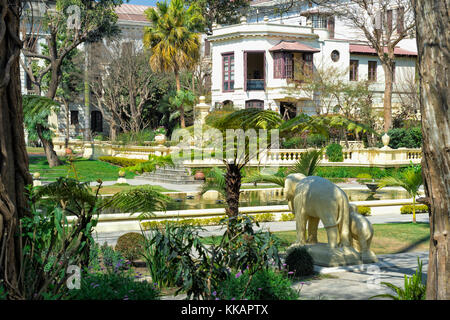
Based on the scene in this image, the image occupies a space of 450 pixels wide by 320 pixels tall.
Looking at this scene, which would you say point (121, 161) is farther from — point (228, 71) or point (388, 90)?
point (388, 90)

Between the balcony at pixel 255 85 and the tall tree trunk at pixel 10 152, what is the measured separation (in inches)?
1446

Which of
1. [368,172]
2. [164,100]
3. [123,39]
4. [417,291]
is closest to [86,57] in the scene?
[123,39]

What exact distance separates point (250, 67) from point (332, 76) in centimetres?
839

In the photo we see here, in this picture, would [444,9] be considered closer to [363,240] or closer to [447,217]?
[447,217]

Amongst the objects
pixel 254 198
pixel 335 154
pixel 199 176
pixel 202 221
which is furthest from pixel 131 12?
pixel 202 221

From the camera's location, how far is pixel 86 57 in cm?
4956

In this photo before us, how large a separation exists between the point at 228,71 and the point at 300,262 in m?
35.5

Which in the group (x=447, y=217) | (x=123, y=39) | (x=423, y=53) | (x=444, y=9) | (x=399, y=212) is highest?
(x=123, y=39)

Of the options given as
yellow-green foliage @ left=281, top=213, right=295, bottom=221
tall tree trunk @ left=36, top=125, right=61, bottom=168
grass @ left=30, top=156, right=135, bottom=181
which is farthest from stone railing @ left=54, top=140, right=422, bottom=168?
yellow-green foliage @ left=281, top=213, right=295, bottom=221

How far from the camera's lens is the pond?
1881 centimetres

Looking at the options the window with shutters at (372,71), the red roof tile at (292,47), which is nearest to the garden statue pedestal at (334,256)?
the red roof tile at (292,47)

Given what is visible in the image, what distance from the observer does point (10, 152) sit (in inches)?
248

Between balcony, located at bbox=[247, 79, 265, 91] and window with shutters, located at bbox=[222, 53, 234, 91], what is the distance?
4.65ft
